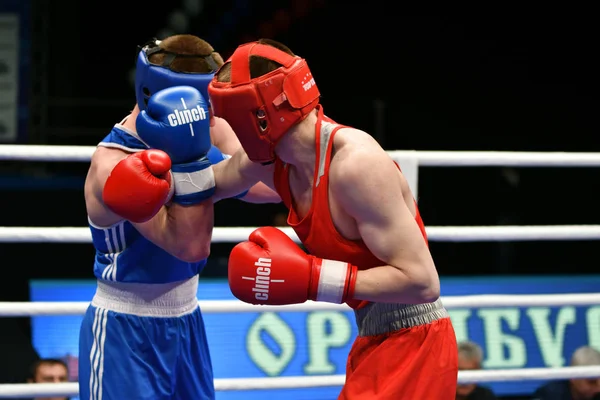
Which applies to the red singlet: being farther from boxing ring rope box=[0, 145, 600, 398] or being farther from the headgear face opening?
boxing ring rope box=[0, 145, 600, 398]

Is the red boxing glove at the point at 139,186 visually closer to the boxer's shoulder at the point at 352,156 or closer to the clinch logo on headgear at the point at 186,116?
the clinch logo on headgear at the point at 186,116

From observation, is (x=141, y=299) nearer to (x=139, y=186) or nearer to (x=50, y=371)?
(x=139, y=186)

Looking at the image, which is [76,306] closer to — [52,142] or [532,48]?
[52,142]

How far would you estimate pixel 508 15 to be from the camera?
682 centimetres

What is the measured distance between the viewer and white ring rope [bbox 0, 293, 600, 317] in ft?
8.54

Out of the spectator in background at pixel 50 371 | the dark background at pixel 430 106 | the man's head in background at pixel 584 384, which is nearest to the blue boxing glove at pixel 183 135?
the spectator in background at pixel 50 371

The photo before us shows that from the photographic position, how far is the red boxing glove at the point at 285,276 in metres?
1.91

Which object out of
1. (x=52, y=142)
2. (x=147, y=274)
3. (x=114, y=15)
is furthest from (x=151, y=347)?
(x=114, y=15)

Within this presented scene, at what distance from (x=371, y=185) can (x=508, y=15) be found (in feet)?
17.6

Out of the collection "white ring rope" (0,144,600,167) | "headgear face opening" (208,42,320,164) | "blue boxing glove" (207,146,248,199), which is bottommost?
"white ring rope" (0,144,600,167)

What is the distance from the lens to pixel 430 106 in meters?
7.02

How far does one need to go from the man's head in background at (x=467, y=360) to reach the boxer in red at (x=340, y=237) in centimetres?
143

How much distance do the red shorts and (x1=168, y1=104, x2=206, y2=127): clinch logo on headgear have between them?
697 mm

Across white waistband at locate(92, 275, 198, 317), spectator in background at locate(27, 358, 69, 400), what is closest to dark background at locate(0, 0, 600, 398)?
spectator in background at locate(27, 358, 69, 400)
